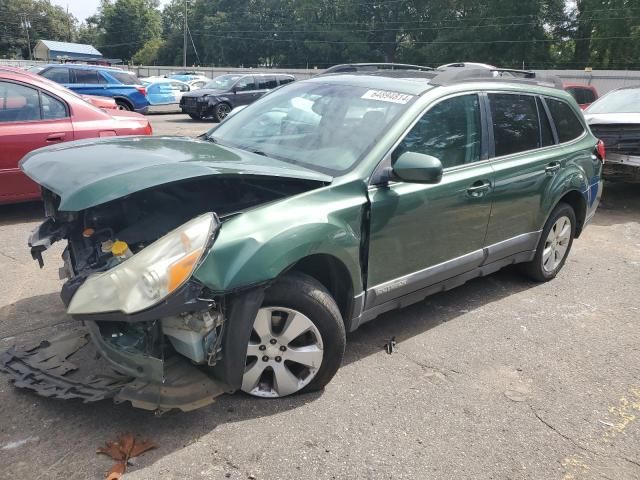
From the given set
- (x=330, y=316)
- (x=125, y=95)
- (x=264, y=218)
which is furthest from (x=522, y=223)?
(x=125, y=95)

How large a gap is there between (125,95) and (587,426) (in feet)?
54.0

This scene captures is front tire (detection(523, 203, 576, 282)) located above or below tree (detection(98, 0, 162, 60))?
below

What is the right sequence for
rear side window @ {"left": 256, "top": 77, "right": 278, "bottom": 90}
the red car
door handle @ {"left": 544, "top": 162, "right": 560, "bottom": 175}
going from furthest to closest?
rear side window @ {"left": 256, "top": 77, "right": 278, "bottom": 90}
the red car
door handle @ {"left": 544, "top": 162, "right": 560, "bottom": 175}

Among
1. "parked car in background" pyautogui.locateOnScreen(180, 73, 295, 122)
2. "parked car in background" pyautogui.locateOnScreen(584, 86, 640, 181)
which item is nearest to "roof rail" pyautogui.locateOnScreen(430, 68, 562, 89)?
"parked car in background" pyautogui.locateOnScreen(584, 86, 640, 181)

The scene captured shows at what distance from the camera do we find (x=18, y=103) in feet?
19.6

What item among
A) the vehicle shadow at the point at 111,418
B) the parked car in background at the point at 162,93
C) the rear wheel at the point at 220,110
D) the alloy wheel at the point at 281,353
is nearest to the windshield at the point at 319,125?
the alloy wheel at the point at 281,353

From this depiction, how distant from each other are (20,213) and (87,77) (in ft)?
35.7

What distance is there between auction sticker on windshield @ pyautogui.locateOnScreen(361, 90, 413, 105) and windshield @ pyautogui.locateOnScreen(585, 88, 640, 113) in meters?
6.69

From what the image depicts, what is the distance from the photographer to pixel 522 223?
446 cm

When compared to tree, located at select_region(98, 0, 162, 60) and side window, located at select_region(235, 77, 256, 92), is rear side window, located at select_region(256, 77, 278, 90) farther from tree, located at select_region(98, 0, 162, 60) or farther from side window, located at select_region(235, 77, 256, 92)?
tree, located at select_region(98, 0, 162, 60)

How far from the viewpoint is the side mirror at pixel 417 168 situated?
3152 mm

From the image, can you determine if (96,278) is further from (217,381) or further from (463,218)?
(463,218)

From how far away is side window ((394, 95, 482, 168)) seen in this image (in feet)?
11.6

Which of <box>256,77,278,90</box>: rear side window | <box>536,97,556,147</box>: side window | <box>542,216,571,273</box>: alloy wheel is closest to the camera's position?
<box>536,97,556,147</box>: side window
